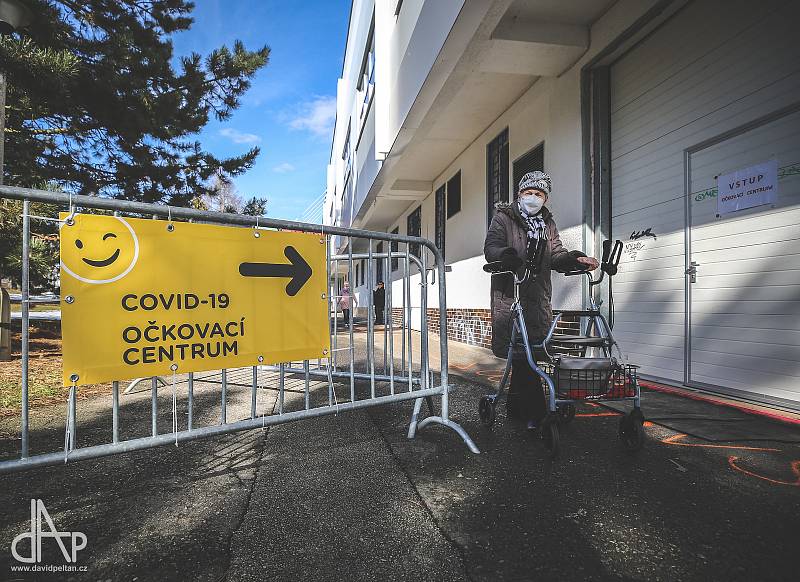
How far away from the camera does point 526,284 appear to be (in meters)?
3.22

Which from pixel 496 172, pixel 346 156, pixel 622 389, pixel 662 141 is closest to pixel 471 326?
pixel 496 172

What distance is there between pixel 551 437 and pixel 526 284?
3.75 ft

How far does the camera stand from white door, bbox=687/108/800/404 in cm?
363

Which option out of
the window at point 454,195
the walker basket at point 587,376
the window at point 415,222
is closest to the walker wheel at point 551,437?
the walker basket at point 587,376

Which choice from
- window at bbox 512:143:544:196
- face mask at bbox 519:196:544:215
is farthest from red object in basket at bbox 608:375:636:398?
window at bbox 512:143:544:196

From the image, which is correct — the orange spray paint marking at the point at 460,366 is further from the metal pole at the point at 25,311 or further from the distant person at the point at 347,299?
the metal pole at the point at 25,311

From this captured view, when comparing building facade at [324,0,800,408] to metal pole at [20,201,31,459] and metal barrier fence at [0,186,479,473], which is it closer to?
metal barrier fence at [0,186,479,473]

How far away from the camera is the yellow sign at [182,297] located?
1.96 meters

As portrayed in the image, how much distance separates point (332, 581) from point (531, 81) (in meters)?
7.40

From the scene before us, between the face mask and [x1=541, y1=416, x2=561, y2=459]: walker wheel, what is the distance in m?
1.63

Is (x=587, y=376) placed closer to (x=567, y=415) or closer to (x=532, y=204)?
(x=567, y=415)

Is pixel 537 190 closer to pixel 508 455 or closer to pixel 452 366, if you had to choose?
pixel 508 455

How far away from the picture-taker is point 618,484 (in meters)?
2.34

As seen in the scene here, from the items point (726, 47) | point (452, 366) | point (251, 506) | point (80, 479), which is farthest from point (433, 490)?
point (726, 47)
